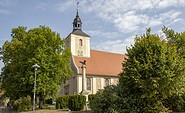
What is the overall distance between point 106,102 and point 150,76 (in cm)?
394

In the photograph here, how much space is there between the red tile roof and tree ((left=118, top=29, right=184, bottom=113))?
26.9 m

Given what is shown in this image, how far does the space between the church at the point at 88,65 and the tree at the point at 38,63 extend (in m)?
12.2

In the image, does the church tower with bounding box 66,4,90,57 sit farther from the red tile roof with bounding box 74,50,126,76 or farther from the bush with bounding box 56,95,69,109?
the bush with bounding box 56,95,69,109

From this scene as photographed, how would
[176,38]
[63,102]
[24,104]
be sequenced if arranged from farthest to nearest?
[24,104] < [63,102] < [176,38]

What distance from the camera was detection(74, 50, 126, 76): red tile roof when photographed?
4658 centimetres

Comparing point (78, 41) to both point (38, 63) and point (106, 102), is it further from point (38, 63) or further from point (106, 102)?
point (106, 102)

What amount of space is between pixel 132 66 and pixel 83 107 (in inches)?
379

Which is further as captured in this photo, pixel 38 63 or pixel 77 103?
pixel 38 63

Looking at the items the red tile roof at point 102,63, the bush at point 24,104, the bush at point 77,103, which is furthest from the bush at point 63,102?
the red tile roof at point 102,63

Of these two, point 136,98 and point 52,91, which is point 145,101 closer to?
point 136,98

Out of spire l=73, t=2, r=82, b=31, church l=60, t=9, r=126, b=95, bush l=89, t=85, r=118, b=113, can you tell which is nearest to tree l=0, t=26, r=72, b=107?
bush l=89, t=85, r=118, b=113

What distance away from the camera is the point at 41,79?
95.0 feet

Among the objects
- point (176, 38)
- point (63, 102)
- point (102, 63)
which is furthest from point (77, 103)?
point (102, 63)

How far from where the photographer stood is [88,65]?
4691 cm
